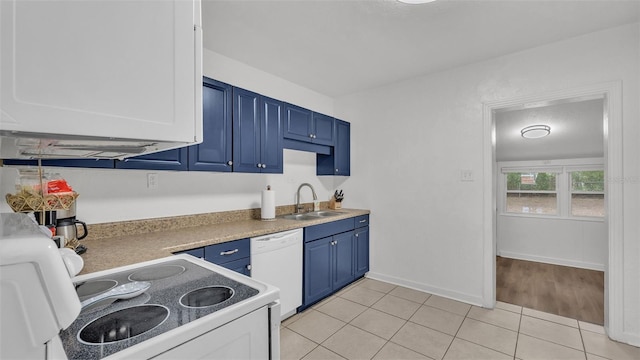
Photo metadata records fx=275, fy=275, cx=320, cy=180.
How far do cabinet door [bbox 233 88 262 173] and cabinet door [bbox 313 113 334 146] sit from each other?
32.1 inches

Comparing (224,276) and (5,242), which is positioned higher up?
(5,242)

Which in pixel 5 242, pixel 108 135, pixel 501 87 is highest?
pixel 501 87

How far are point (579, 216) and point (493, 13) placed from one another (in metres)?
3.82

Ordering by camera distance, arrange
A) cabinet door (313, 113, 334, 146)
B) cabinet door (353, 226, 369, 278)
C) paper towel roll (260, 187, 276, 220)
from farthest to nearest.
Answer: cabinet door (353, 226, 369, 278) < cabinet door (313, 113, 334, 146) < paper towel roll (260, 187, 276, 220)

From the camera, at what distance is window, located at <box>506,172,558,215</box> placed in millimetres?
4430

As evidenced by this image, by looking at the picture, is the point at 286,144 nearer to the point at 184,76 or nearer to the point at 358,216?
the point at 358,216

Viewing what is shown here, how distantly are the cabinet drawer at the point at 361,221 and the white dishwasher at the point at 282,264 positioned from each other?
3.27 ft

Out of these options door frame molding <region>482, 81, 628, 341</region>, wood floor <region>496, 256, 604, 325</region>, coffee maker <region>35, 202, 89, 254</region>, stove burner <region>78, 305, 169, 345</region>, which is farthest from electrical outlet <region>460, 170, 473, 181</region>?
coffee maker <region>35, 202, 89, 254</region>

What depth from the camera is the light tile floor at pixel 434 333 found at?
2023 mm

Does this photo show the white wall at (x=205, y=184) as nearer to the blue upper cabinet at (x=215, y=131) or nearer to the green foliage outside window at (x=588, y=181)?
the blue upper cabinet at (x=215, y=131)

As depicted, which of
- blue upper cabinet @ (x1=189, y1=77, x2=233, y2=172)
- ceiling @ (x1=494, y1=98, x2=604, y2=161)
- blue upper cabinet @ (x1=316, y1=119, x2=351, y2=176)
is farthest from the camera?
ceiling @ (x1=494, y1=98, x2=604, y2=161)

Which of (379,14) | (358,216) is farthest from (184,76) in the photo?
(358,216)

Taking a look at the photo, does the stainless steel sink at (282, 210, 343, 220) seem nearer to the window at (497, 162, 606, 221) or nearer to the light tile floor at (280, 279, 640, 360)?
the light tile floor at (280, 279, 640, 360)

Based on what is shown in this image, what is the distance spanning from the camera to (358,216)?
337 centimetres
